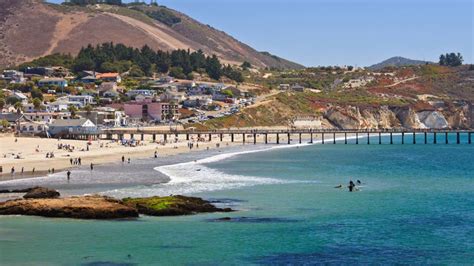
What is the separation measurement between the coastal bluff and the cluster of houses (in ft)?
207

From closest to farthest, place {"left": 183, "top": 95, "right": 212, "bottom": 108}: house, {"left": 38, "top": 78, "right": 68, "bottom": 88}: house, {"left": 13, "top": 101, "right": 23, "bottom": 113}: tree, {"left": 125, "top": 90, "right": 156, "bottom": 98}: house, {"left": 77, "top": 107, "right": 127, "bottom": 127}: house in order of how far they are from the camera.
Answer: {"left": 13, "top": 101, "right": 23, "bottom": 113}: tree, {"left": 77, "top": 107, "right": 127, "bottom": 127}: house, {"left": 125, "top": 90, "right": 156, "bottom": 98}: house, {"left": 38, "top": 78, "right": 68, "bottom": 88}: house, {"left": 183, "top": 95, "right": 212, "bottom": 108}: house

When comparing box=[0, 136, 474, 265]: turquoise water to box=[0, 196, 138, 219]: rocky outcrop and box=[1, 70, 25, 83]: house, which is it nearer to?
box=[0, 196, 138, 219]: rocky outcrop

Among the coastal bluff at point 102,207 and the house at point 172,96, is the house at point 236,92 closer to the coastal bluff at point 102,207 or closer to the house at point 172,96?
the house at point 172,96

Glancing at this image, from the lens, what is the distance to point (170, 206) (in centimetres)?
3994

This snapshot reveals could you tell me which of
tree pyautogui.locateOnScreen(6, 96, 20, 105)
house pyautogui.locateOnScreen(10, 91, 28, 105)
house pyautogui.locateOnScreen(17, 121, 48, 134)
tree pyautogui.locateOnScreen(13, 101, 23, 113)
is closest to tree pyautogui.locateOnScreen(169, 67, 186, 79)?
house pyautogui.locateOnScreen(10, 91, 28, 105)

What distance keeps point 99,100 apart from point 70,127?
38.1 meters

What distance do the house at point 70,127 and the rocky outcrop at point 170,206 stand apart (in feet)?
207

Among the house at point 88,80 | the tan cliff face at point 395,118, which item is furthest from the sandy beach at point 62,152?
the house at point 88,80

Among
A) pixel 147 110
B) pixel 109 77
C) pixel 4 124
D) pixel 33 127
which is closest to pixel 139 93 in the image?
pixel 147 110

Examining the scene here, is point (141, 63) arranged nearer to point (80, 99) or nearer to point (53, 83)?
point (53, 83)

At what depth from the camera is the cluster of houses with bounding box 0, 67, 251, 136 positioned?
350 feet

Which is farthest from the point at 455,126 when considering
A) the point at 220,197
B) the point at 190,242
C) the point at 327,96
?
the point at 190,242

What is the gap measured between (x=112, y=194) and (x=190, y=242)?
52.2ft

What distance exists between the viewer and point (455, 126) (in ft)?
602
